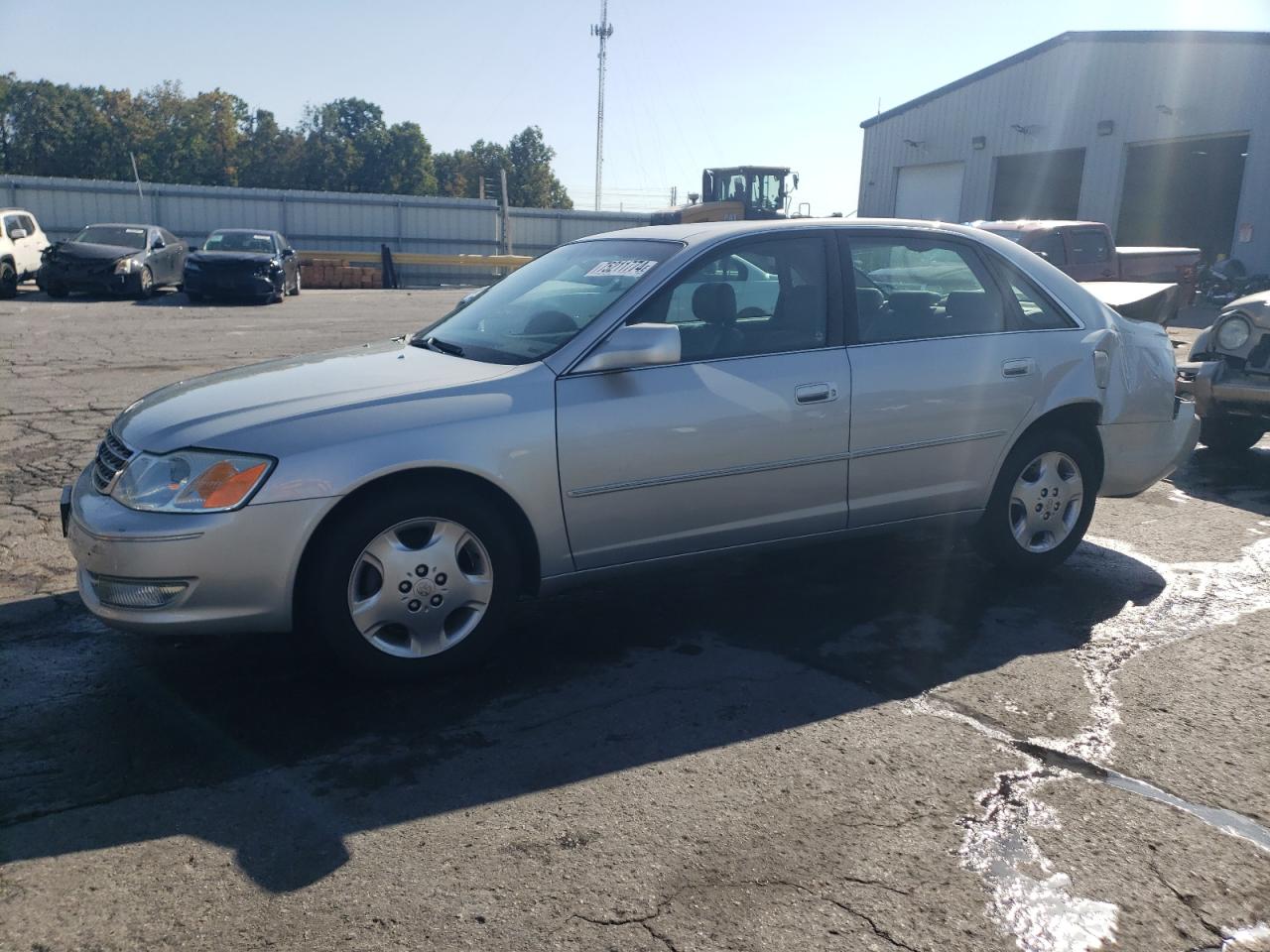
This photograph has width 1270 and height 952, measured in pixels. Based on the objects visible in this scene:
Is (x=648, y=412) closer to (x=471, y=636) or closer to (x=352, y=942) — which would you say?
(x=471, y=636)

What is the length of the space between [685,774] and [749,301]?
2.03 meters

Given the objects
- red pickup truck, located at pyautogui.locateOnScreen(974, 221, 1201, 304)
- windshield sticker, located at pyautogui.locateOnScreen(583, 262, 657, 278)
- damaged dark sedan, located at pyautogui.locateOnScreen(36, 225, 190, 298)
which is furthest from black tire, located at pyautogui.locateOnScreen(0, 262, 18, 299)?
windshield sticker, located at pyautogui.locateOnScreen(583, 262, 657, 278)

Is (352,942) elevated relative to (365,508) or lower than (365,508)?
lower

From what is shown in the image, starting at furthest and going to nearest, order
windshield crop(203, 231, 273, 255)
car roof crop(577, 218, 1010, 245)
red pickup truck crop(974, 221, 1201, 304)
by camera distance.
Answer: windshield crop(203, 231, 273, 255) < red pickup truck crop(974, 221, 1201, 304) < car roof crop(577, 218, 1010, 245)

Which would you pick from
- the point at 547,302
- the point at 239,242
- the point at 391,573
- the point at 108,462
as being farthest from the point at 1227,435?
the point at 239,242

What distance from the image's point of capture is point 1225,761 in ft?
10.9

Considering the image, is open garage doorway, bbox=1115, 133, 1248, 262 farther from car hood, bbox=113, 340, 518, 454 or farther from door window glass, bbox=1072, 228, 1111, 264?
car hood, bbox=113, 340, 518, 454

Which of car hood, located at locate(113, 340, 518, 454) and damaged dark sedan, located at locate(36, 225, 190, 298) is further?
damaged dark sedan, located at locate(36, 225, 190, 298)

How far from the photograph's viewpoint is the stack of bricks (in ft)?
92.9

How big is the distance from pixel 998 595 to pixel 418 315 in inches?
636

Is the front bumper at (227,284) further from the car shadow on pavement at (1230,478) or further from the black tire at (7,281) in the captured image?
the car shadow on pavement at (1230,478)

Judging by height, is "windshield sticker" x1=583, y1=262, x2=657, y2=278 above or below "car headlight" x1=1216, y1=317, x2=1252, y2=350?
above

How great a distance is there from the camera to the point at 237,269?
779 inches

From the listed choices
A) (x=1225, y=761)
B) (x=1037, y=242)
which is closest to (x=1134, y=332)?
(x=1225, y=761)
